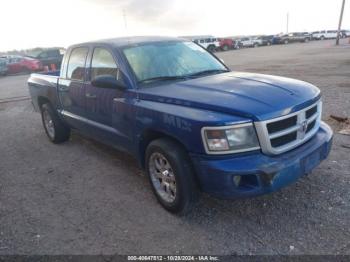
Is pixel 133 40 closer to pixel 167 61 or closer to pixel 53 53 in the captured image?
pixel 167 61

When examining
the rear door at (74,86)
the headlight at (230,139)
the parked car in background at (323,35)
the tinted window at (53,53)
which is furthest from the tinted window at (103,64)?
the parked car in background at (323,35)

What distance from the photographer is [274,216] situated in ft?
10.7

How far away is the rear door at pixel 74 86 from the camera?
470 cm

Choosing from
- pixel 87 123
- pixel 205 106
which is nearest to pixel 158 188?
pixel 205 106

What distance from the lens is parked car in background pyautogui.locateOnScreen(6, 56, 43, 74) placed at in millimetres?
23328

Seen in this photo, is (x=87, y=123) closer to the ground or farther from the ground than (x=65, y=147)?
farther from the ground

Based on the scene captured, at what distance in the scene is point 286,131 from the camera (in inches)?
116

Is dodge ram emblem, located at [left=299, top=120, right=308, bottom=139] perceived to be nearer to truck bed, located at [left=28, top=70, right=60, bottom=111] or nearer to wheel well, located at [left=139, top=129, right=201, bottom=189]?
wheel well, located at [left=139, top=129, right=201, bottom=189]

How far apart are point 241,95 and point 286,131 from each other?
1.73 feet

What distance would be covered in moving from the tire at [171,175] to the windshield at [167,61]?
927 millimetres

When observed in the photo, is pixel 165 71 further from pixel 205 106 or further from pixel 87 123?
pixel 87 123

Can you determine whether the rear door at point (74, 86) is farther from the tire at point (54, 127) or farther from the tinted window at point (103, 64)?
the tire at point (54, 127)

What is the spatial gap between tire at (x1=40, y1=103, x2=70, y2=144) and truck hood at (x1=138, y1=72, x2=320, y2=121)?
9.71ft

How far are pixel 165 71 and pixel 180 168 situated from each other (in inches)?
54.2
